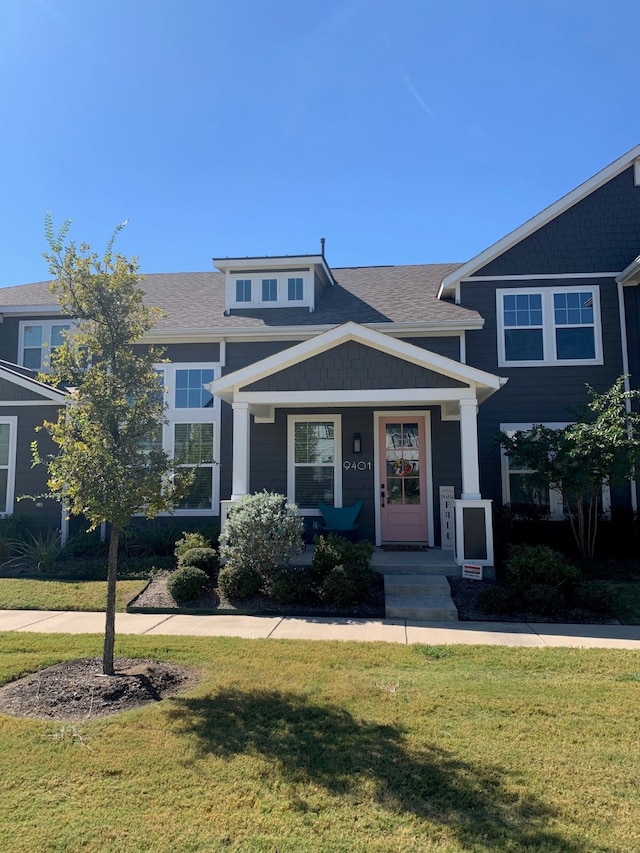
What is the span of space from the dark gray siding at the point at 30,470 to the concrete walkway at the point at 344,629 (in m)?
3.99

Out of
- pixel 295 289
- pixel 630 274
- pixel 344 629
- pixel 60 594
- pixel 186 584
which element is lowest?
pixel 344 629

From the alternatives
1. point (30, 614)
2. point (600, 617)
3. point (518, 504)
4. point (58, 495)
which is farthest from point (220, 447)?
point (600, 617)

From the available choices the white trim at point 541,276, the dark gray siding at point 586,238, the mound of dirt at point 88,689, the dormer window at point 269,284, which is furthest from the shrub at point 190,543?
the dark gray siding at point 586,238

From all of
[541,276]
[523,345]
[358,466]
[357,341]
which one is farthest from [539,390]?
[357,341]

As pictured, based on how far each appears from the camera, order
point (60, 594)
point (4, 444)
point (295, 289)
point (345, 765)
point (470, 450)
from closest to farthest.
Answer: point (345, 765) < point (60, 594) < point (470, 450) < point (4, 444) < point (295, 289)

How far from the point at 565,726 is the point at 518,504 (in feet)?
25.4

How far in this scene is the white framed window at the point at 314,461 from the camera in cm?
1191

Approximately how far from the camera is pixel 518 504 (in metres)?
11.6

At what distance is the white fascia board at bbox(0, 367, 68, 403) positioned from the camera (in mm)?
11844

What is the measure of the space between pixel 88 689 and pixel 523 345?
34.1ft

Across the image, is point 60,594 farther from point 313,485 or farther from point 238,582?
point 313,485

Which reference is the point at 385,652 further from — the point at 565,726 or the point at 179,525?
the point at 179,525

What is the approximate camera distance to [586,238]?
40.8 ft

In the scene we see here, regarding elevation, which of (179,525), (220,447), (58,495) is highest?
(220,447)
